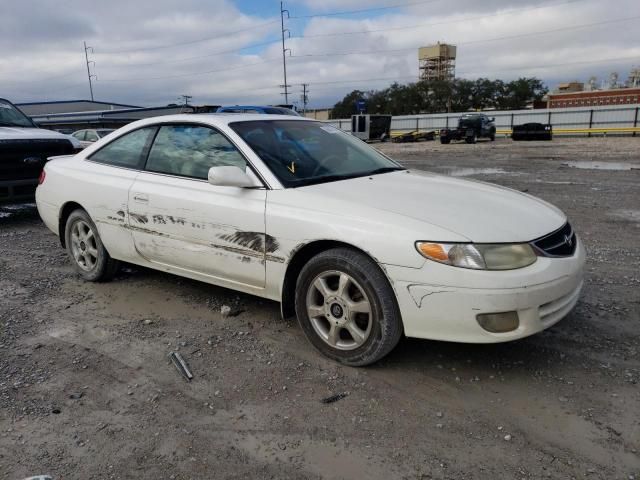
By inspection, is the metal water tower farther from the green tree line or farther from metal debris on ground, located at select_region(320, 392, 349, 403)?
metal debris on ground, located at select_region(320, 392, 349, 403)

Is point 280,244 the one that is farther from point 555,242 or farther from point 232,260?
point 555,242

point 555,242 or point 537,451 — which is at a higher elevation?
point 555,242

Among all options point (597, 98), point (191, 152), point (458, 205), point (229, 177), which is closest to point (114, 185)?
point (191, 152)

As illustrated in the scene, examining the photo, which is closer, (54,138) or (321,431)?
(321,431)

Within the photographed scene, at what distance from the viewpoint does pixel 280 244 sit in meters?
3.38

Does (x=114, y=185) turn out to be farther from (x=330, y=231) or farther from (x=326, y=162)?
(x=330, y=231)

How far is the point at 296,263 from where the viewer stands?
3.43 metres

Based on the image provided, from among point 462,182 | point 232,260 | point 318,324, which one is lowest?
point 318,324

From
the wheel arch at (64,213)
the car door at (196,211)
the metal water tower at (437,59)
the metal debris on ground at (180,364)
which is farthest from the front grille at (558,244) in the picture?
the metal water tower at (437,59)

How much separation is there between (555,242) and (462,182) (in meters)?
1.03

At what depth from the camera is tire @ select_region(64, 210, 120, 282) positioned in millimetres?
4789

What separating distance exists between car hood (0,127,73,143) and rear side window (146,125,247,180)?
4.71 meters

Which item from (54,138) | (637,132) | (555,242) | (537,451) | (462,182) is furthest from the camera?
(637,132)

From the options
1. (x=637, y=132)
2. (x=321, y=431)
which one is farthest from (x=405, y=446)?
(x=637, y=132)
